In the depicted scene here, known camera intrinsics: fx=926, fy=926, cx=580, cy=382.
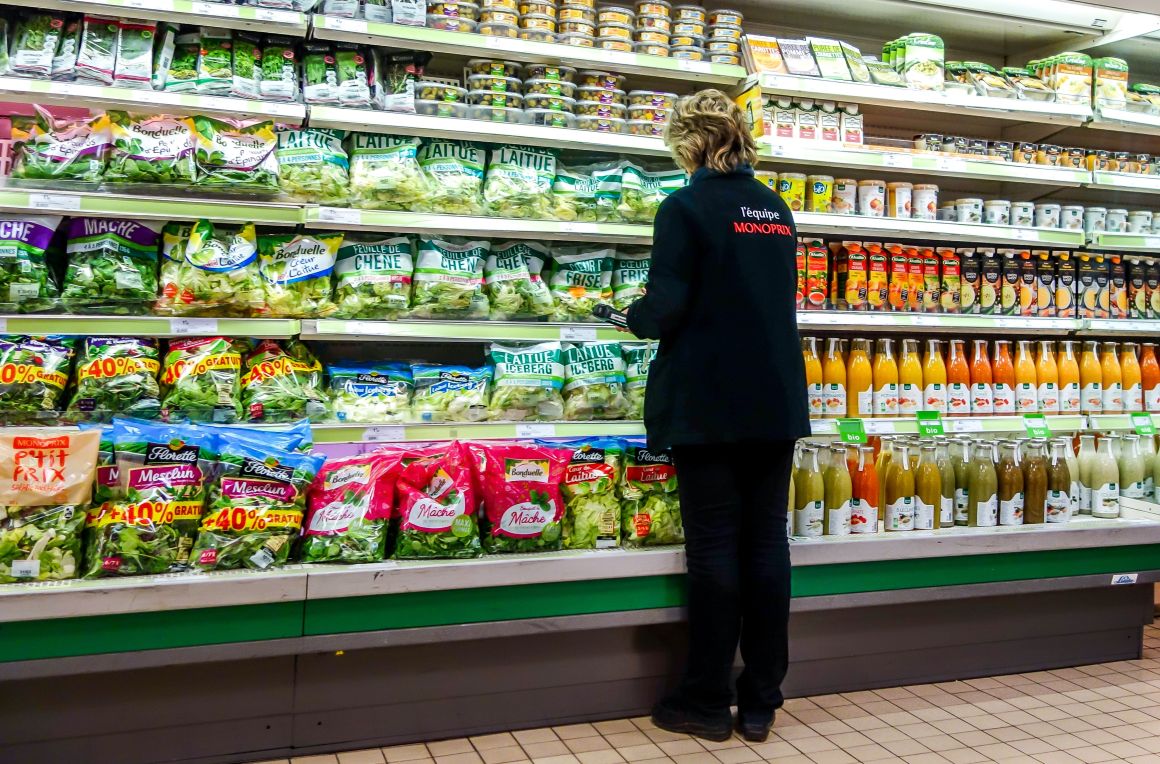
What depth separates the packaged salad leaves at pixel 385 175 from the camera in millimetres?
2814

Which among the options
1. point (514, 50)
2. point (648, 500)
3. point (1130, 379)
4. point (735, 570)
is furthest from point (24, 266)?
point (1130, 379)

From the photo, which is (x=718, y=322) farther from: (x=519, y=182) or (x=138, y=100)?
(x=138, y=100)

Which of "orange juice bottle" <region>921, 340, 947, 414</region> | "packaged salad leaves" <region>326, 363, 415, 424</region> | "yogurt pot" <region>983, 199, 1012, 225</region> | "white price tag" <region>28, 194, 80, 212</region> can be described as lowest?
"packaged salad leaves" <region>326, 363, 415, 424</region>

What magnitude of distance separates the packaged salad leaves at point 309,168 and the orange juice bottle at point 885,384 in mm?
1885

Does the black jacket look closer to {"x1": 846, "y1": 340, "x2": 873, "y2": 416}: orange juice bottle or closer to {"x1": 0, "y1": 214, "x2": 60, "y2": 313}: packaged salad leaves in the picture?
{"x1": 846, "y1": 340, "x2": 873, "y2": 416}: orange juice bottle

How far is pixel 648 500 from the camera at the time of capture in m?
2.80

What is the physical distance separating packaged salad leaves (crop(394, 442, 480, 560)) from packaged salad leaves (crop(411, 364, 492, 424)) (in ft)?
0.96

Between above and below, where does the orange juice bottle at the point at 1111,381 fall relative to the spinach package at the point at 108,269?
below

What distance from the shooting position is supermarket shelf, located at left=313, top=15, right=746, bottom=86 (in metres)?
2.75

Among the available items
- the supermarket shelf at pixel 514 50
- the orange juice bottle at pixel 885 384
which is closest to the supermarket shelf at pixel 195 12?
the supermarket shelf at pixel 514 50

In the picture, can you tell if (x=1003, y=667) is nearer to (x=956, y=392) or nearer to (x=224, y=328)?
(x=956, y=392)

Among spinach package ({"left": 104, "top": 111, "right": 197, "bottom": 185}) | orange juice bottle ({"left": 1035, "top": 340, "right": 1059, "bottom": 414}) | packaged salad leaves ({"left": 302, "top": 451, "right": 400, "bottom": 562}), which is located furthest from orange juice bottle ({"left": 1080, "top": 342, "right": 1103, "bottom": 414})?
spinach package ({"left": 104, "top": 111, "right": 197, "bottom": 185})

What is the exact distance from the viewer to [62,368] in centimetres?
252

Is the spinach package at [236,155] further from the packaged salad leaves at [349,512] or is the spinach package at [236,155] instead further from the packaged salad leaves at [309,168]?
the packaged salad leaves at [349,512]
